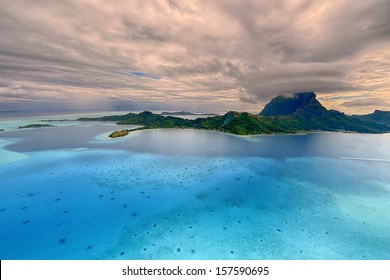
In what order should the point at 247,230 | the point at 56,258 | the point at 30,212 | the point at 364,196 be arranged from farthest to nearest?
the point at 364,196 → the point at 30,212 → the point at 247,230 → the point at 56,258

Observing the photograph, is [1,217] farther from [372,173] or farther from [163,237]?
[372,173]

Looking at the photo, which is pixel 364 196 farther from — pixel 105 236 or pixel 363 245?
pixel 105 236

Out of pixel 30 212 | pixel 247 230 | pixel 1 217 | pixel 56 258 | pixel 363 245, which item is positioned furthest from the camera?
pixel 30 212

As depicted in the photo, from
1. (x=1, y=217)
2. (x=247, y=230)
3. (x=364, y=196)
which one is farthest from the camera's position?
(x=364, y=196)

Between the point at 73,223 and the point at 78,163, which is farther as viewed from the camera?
the point at 78,163

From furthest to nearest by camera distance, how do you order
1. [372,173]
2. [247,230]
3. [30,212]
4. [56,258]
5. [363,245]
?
[372,173], [30,212], [247,230], [363,245], [56,258]

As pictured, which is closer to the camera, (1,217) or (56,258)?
(56,258)

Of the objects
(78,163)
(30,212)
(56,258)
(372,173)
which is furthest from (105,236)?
(372,173)

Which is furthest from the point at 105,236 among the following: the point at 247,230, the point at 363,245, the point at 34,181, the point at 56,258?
the point at 363,245
